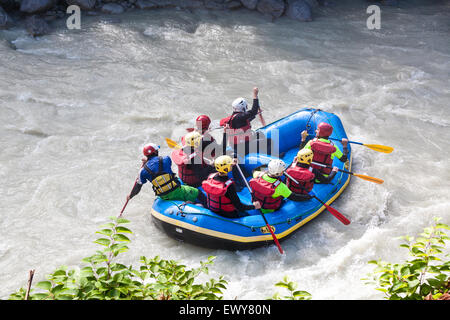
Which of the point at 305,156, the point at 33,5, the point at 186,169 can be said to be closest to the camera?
the point at 305,156

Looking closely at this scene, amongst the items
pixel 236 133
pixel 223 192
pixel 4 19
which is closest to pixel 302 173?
pixel 223 192

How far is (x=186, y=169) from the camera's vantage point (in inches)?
190

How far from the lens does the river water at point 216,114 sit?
453 cm

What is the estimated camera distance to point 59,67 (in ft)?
29.5

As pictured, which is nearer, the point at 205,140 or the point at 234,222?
the point at 234,222

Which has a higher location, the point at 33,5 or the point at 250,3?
the point at 250,3

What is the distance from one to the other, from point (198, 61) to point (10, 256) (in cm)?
625

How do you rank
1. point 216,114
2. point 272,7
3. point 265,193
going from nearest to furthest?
point 265,193 → point 216,114 → point 272,7

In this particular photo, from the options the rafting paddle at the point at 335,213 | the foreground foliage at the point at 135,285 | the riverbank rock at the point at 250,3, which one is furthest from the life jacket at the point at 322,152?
the riverbank rock at the point at 250,3

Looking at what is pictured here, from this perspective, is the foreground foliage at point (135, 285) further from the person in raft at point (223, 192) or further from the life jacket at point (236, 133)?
→ the life jacket at point (236, 133)

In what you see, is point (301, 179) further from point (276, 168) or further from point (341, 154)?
point (341, 154)

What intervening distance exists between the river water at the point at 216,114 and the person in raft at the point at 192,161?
0.72m

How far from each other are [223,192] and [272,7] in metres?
8.84

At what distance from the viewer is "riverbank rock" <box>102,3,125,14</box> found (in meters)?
11.1
